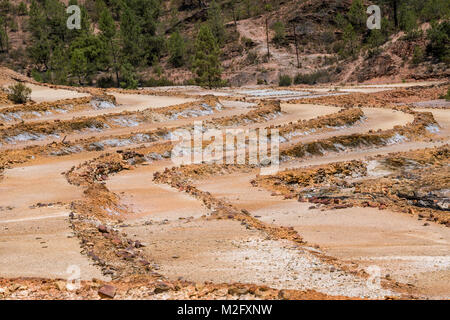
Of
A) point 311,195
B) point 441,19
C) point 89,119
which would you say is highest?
point 441,19

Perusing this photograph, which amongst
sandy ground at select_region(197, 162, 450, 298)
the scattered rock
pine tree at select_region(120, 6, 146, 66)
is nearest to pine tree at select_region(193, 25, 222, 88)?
pine tree at select_region(120, 6, 146, 66)

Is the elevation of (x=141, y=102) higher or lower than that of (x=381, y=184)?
higher

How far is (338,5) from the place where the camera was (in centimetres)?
9262

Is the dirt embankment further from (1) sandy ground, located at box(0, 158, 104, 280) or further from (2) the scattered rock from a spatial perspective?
(2) the scattered rock

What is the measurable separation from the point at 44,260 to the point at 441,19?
69728 millimetres

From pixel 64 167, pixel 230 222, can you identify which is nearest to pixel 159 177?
pixel 64 167

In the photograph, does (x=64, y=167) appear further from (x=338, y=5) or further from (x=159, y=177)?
(x=338, y=5)

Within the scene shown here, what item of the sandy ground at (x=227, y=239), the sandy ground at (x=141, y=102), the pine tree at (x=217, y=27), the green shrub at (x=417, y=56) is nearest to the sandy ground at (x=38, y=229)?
the sandy ground at (x=227, y=239)

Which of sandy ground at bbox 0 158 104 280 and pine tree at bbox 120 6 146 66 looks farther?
pine tree at bbox 120 6 146 66

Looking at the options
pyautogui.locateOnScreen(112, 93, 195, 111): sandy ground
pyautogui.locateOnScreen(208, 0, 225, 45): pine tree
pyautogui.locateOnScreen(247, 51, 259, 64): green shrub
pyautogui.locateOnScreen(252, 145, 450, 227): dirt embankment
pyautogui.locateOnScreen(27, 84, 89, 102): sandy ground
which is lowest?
pyautogui.locateOnScreen(252, 145, 450, 227): dirt embankment

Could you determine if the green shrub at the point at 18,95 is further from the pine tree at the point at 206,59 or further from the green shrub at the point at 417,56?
the green shrub at the point at 417,56

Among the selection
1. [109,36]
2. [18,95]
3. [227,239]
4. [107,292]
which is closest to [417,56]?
[109,36]

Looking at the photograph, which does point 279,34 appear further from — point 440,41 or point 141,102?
point 141,102

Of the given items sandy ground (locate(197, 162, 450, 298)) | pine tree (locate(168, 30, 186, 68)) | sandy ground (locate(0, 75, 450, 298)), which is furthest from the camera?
pine tree (locate(168, 30, 186, 68))
